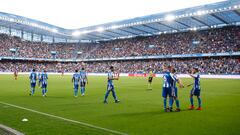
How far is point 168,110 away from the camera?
13.6m

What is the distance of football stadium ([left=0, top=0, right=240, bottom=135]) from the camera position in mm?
10797

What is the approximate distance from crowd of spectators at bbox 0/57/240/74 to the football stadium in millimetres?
258

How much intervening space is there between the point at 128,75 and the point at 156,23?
16.3 m

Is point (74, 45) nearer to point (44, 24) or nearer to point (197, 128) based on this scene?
point (44, 24)

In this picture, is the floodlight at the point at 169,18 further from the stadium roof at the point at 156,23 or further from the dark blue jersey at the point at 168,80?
the dark blue jersey at the point at 168,80

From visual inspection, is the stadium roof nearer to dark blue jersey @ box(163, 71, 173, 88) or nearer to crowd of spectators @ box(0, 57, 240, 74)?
crowd of spectators @ box(0, 57, 240, 74)

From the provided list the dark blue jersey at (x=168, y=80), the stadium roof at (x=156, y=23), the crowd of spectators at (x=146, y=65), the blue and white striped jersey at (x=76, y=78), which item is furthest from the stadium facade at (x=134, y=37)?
the dark blue jersey at (x=168, y=80)

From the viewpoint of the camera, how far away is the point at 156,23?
70.3 m

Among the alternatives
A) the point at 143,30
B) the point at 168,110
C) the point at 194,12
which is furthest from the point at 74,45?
the point at 168,110

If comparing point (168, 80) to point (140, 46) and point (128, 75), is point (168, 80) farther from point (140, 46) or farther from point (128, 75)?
point (140, 46)

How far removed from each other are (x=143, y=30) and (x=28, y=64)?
42.1 metres

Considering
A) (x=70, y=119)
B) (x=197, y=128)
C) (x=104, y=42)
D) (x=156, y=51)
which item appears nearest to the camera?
(x=197, y=128)

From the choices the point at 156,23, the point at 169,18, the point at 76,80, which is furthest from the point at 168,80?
the point at 156,23

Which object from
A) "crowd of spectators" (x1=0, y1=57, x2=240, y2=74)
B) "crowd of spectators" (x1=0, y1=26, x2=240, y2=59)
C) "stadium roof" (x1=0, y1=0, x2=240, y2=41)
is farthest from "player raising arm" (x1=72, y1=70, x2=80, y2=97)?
"crowd of spectators" (x1=0, y1=26, x2=240, y2=59)
